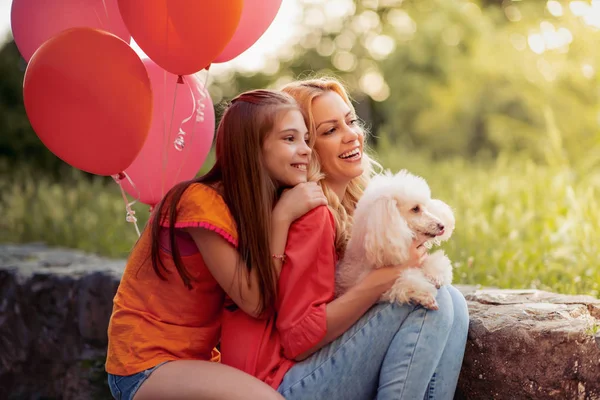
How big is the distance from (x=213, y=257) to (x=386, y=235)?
59cm

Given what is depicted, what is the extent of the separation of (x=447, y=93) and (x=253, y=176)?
31.2 feet

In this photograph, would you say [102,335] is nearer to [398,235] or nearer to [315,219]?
[315,219]

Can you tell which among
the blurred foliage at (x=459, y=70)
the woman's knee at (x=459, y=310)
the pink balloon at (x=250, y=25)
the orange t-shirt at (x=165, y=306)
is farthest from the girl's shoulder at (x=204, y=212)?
the blurred foliage at (x=459, y=70)

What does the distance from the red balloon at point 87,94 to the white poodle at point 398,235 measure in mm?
985

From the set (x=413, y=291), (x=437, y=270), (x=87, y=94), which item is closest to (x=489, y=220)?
(x=437, y=270)

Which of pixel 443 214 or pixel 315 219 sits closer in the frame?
pixel 315 219

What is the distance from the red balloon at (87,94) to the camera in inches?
104

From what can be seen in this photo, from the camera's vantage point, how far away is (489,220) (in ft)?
18.6

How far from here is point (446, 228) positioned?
259cm

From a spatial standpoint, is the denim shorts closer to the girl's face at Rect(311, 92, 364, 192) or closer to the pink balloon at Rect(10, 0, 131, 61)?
the girl's face at Rect(311, 92, 364, 192)

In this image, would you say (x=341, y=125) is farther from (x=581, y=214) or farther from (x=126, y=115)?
(x=581, y=214)

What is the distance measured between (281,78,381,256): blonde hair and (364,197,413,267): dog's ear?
255 mm

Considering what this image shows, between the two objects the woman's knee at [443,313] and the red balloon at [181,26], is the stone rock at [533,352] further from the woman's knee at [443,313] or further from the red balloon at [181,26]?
the red balloon at [181,26]

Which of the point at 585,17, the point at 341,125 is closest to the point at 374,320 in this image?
the point at 341,125
